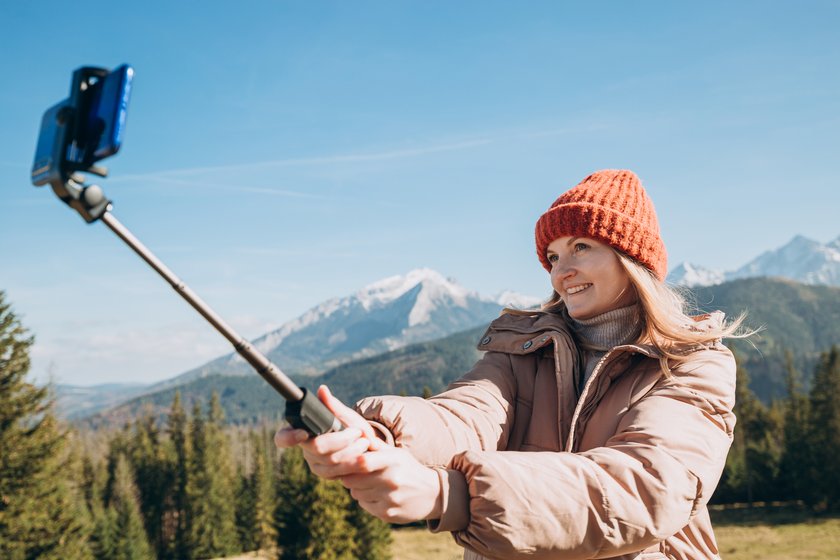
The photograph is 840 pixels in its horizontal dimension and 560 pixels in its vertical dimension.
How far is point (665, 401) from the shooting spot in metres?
2.54

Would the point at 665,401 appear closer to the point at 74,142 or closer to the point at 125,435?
the point at 74,142

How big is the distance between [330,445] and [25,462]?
2465 cm

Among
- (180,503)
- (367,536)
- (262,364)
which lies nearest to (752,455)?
(367,536)

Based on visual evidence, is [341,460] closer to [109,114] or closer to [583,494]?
[583,494]

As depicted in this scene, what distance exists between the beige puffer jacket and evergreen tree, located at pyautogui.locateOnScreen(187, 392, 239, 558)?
59575mm

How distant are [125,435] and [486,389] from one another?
8188 cm

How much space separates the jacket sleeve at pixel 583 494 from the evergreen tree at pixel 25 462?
79.2 feet

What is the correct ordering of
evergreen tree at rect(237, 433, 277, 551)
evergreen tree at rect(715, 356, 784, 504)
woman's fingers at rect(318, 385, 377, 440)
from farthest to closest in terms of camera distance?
evergreen tree at rect(237, 433, 277, 551)
evergreen tree at rect(715, 356, 784, 504)
woman's fingers at rect(318, 385, 377, 440)

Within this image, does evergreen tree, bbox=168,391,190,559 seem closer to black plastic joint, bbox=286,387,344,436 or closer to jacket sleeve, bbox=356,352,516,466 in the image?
jacket sleeve, bbox=356,352,516,466

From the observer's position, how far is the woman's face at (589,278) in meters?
3.23

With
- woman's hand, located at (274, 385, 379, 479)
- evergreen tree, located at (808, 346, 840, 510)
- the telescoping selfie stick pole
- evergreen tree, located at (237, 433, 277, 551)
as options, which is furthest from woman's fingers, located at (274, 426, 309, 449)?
evergreen tree, located at (237, 433, 277, 551)

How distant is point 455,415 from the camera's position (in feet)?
9.73

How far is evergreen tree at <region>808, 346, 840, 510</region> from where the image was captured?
48.5m

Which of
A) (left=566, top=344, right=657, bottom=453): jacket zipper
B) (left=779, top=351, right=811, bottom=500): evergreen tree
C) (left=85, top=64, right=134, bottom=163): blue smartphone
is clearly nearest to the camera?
(left=85, top=64, right=134, bottom=163): blue smartphone
